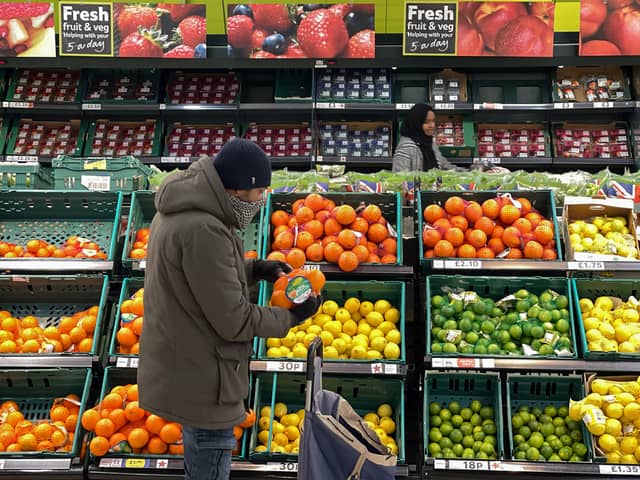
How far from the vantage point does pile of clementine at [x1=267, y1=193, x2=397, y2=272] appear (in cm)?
366

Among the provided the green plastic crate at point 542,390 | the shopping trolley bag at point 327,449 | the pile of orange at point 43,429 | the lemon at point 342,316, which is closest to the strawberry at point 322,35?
the lemon at point 342,316

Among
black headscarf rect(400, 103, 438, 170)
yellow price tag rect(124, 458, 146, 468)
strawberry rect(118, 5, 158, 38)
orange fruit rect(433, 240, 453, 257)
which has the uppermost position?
strawberry rect(118, 5, 158, 38)

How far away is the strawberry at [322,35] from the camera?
687cm

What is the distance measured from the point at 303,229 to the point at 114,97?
180 inches

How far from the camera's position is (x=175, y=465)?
3318mm

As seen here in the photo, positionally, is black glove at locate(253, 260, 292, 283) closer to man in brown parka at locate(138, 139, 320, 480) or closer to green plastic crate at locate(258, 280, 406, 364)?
man in brown parka at locate(138, 139, 320, 480)

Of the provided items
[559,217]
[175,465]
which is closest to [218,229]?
[175,465]

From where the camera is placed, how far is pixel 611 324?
3562mm

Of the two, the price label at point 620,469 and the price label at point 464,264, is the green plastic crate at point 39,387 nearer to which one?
the price label at point 464,264

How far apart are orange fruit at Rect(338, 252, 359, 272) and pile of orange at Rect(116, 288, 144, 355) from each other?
103cm

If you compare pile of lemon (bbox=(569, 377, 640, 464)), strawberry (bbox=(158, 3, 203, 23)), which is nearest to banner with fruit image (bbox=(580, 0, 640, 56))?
strawberry (bbox=(158, 3, 203, 23))

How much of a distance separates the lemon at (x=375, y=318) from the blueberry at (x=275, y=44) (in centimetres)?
397

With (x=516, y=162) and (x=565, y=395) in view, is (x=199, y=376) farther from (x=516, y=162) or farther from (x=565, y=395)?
(x=516, y=162)

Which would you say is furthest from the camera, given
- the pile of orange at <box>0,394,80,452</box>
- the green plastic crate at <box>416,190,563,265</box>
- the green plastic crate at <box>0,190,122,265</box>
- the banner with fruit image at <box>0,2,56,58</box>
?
the banner with fruit image at <box>0,2,56,58</box>
